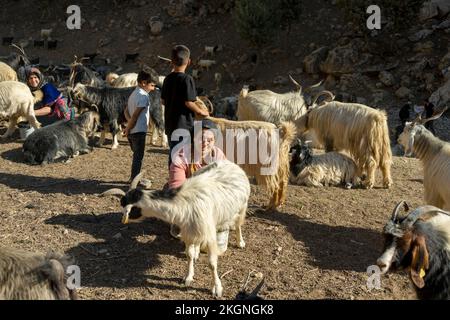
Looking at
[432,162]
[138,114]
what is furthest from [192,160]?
[432,162]

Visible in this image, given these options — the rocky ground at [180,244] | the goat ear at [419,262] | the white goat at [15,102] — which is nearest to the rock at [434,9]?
the rocky ground at [180,244]

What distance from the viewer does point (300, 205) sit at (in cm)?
618

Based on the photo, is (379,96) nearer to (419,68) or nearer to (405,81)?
(405,81)

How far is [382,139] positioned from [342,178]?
0.75 metres

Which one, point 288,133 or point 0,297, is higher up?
point 288,133

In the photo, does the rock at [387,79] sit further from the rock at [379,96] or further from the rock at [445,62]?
the rock at [445,62]

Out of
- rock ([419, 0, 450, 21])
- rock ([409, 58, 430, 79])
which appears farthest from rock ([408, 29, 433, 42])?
rock ([409, 58, 430, 79])

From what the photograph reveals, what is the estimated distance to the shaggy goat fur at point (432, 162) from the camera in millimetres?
5527

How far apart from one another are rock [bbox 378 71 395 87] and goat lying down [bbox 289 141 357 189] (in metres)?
8.21

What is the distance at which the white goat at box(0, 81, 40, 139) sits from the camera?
8070mm

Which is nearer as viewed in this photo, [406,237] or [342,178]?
[406,237]

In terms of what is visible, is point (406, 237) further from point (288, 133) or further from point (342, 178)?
point (342, 178)

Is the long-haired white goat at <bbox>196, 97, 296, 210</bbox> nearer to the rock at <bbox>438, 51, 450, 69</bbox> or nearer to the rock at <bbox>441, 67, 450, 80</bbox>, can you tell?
the rock at <bbox>441, 67, 450, 80</bbox>

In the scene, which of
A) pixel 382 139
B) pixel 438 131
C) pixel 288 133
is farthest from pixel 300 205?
pixel 438 131
